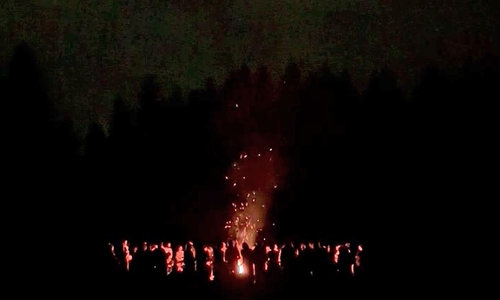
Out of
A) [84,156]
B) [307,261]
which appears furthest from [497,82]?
[307,261]

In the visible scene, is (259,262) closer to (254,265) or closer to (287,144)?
(254,265)

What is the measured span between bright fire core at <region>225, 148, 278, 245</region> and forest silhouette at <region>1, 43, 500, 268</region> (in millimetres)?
515

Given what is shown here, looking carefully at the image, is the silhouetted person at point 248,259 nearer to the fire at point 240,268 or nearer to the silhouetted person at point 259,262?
the silhouetted person at point 259,262

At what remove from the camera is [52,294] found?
51.9 ft

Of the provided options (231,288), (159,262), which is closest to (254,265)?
(231,288)

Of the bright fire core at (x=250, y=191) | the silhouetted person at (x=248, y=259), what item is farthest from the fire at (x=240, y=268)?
the bright fire core at (x=250, y=191)

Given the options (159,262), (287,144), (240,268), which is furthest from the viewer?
(287,144)

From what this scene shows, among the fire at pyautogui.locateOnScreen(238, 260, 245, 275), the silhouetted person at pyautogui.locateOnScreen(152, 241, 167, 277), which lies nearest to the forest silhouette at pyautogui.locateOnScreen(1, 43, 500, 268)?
the fire at pyautogui.locateOnScreen(238, 260, 245, 275)

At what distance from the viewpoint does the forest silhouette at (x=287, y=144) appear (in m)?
32.2

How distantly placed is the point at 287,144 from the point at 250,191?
3004mm

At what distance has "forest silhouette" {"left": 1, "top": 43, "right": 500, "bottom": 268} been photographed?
3216 centimetres

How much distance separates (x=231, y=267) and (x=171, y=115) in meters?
24.1

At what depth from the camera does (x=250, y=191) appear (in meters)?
37.4

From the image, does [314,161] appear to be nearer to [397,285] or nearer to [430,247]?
[430,247]
